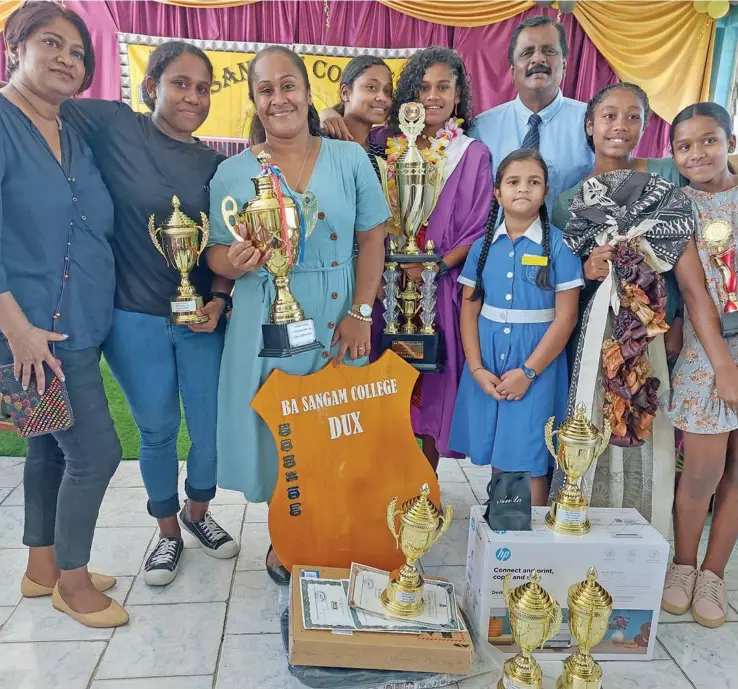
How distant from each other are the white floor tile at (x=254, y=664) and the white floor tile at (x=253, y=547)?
1.25 feet

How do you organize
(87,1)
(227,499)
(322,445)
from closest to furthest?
(322,445) < (227,499) < (87,1)

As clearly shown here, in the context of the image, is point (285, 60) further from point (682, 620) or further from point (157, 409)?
point (682, 620)

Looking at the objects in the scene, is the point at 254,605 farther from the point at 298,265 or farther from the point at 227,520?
the point at 298,265

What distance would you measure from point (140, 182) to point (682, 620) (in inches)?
77.9

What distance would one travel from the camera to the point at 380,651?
4.95 feet

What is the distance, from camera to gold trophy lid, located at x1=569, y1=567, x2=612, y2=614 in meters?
1.35

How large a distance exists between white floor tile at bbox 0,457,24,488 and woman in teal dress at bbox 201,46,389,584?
4.68 ft

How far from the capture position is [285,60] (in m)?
1.62

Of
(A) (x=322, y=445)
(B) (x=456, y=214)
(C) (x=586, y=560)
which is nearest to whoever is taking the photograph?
(C) (x=586, y=560)

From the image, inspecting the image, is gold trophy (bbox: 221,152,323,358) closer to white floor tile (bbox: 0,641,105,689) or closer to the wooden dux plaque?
the wooden dux plaque

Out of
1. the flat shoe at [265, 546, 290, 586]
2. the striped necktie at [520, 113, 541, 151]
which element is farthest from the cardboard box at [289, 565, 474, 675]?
the striped necktie at [520, 113, 541, 151]

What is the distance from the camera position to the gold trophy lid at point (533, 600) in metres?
1.33

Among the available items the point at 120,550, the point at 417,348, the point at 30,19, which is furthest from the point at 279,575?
the point at 30,19

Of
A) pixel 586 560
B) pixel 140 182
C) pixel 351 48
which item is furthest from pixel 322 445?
pixel 351 48
